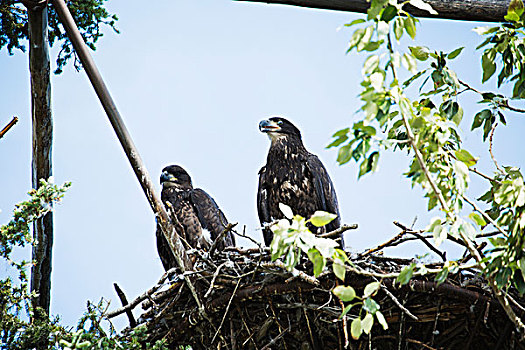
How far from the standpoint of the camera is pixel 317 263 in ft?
8.18

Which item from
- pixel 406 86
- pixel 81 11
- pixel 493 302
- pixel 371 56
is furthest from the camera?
pixel 81 11

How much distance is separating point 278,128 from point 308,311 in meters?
2.60

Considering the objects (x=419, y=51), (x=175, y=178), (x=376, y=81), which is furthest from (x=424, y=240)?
(x=175, y=178)

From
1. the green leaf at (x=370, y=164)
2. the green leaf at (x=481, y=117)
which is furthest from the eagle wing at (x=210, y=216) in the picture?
the green leaf at (x=370, y=164)

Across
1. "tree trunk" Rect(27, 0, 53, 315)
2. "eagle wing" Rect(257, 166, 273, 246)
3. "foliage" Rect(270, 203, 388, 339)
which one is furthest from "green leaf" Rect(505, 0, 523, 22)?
"eagle wing" Rect(257, 166, 273, 246)

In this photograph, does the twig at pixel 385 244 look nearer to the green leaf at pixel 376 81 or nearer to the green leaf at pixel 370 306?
the green leaf at pixel 370 306

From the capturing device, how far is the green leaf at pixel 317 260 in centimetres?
247

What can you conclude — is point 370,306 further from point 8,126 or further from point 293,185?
point 293,185

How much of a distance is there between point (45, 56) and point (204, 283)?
1.64 m

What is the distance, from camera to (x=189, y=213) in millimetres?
6641

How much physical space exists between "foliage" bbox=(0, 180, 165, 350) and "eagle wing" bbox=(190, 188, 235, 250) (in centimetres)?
237

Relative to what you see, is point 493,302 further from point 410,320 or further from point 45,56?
point 45,56

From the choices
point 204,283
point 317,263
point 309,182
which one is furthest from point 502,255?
point 309,182

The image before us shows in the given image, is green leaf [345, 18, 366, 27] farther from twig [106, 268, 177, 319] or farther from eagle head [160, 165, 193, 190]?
eagle head [160, 165, 193, 190]
